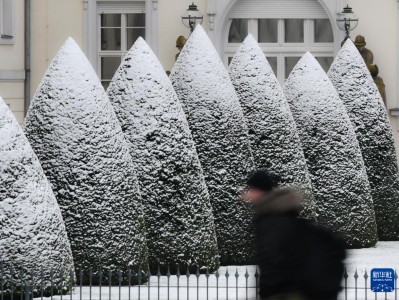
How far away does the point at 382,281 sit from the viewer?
39.7ft

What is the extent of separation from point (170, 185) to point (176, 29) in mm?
16817

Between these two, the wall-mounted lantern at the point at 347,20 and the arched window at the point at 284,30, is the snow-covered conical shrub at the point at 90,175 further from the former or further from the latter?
the arched window at the point at 284,30

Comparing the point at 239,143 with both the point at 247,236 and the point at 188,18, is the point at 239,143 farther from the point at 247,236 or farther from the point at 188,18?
the point at 188,18

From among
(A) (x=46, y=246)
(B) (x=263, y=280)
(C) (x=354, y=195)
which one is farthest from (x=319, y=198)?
(B) (x=263, y=280)

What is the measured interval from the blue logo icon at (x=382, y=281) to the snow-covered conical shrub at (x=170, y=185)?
171 centimetres

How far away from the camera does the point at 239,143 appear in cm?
1411

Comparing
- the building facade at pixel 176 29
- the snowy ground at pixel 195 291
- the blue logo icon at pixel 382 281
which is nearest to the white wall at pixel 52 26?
the building facade at pixel 176 29

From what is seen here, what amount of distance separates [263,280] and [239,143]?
7249 millimetres

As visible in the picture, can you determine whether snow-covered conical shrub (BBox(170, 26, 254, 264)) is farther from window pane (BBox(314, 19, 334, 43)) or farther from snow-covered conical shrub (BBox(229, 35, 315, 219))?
window pane (BBox(314, 19, 334, 43))

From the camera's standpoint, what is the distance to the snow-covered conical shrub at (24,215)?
11.3 meters

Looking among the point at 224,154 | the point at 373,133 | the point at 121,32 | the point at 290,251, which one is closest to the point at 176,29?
the point at 121,32

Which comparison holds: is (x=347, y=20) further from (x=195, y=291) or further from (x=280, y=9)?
(x=195, y=291)

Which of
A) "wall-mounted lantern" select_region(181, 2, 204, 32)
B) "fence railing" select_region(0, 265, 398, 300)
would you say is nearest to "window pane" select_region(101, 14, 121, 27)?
"wall-mounted lantern" select_region(181, 2, 204, 32)

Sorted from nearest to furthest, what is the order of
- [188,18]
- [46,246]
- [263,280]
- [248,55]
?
[263,280] < [46,246] < [248,55] < [188,18]
